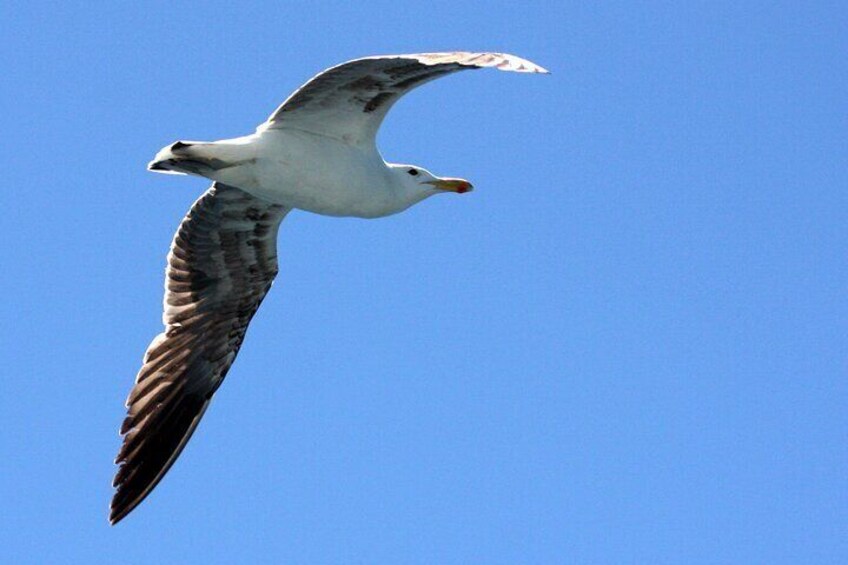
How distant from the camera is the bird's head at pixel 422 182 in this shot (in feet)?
45.4

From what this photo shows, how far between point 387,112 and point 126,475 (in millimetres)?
4798

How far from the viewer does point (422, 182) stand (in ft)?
46.1

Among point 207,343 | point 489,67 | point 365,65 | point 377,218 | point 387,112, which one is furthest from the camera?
point 207,343

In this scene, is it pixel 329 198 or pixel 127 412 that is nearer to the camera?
pixel 329 198

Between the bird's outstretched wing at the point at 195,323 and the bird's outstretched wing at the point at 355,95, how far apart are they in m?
2.05

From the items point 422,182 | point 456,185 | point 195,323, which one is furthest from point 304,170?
point 195,323

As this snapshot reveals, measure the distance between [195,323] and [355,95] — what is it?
429 centimetres

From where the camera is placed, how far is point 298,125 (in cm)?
1293

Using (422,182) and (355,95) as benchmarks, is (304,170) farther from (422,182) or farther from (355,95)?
(422,182)

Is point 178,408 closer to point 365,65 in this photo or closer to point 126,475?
point 126,475

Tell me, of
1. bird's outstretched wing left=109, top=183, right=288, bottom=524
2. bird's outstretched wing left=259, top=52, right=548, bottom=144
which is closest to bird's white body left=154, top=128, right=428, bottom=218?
bird's outstretched wing left=259, top=52, right=548, bottom=144

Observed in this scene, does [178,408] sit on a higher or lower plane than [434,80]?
lower

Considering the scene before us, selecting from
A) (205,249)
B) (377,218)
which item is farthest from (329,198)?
(205,249)

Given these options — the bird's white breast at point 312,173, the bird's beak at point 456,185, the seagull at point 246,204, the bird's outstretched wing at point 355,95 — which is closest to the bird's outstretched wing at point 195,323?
the seagull at point 246,204
